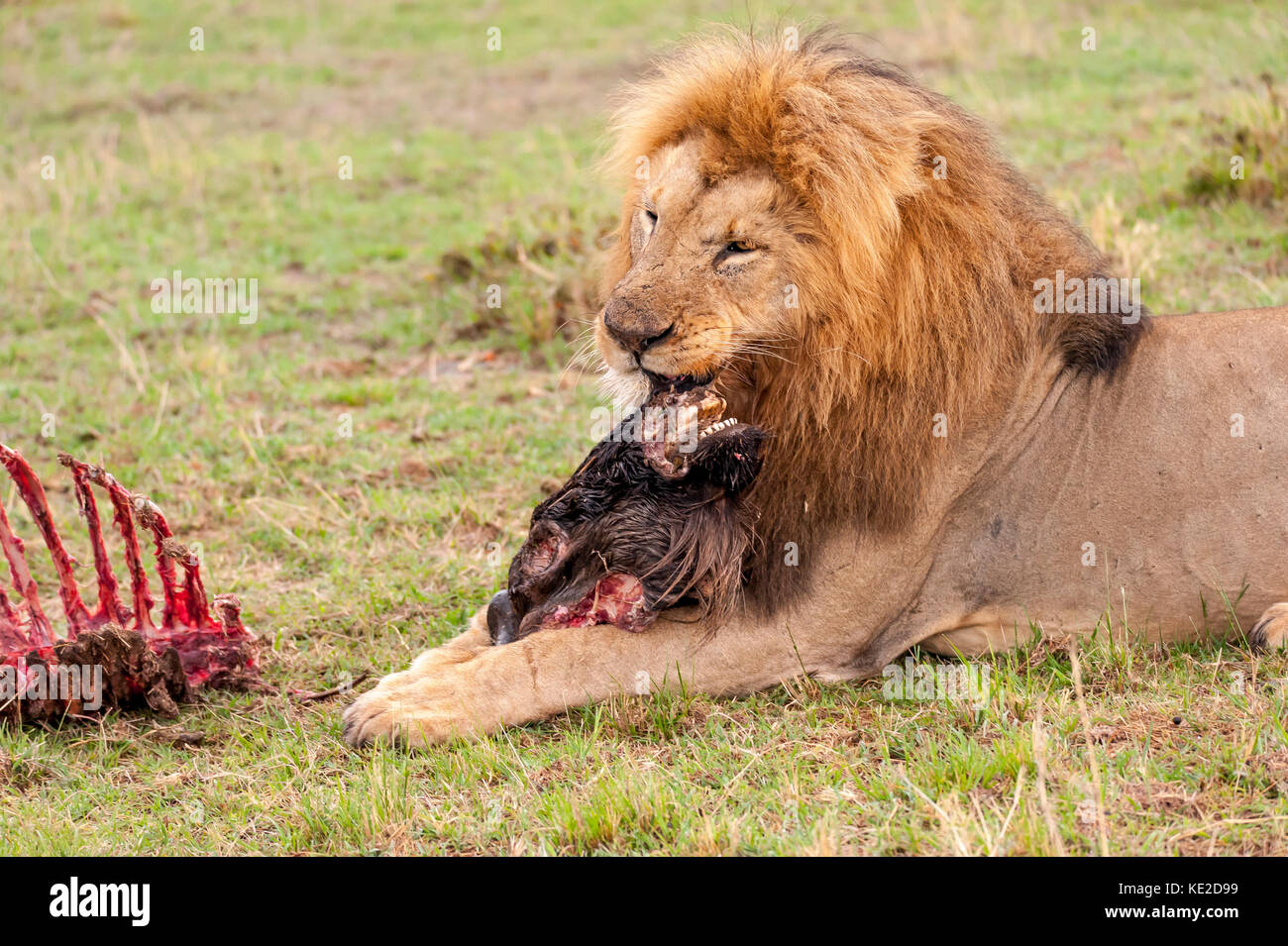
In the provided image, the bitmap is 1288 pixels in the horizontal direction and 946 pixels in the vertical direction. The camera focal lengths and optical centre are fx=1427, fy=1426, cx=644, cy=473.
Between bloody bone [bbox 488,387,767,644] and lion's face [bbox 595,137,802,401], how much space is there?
6.8 inches

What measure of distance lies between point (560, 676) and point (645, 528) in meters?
0.48

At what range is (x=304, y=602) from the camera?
17.0 ft

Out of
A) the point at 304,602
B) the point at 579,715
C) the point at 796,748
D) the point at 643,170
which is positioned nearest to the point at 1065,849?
the point at 796,748

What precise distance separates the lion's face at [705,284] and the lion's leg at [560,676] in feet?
2.37

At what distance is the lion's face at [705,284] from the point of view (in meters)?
3.71

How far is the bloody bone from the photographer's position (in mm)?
3908

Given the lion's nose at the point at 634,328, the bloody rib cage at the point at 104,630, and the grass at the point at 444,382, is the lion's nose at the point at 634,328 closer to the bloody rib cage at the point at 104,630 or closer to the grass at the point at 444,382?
the grass at the point at 444,382

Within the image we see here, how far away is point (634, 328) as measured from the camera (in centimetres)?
367

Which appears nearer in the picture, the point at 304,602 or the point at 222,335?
the point at 304,602

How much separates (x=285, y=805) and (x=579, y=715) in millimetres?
810

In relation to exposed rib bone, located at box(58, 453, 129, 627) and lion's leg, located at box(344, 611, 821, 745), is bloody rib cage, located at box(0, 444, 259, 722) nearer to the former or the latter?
exposed rib bone, located at box(58, 453, 129, 627)

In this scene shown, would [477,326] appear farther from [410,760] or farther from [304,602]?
[410,760]

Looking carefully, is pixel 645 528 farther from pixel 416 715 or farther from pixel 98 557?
pixel 98 557

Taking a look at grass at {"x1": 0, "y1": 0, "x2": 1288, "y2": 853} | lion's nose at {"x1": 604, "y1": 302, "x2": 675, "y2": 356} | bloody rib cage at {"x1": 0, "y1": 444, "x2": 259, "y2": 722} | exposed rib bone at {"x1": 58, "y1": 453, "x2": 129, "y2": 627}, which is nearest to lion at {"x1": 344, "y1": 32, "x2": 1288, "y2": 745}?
lion's nose at {"x1": 604, "y1": 302, "x2": 675, "y2": 356}
